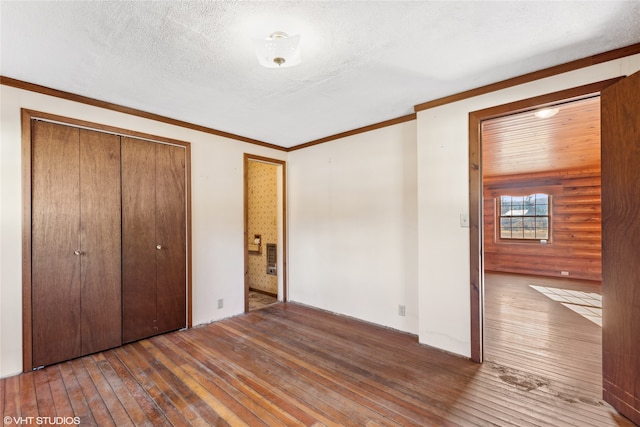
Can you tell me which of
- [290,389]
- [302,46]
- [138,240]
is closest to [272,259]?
[138,240]

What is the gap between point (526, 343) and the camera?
3.05m

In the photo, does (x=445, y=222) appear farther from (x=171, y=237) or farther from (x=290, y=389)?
(x=171, y=237)

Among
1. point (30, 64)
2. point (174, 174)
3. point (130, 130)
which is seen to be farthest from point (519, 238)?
point (30, 64)

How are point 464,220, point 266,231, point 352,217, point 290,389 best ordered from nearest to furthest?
1. point 290,389
2. point 464,220
3. point 352,217
4. point 266,231

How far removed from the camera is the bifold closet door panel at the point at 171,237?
3271 millimetres

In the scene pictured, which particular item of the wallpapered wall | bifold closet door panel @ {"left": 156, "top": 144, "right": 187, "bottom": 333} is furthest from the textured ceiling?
the wallpapered wall

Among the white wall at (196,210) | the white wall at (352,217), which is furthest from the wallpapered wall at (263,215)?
the white wall at (196,210)

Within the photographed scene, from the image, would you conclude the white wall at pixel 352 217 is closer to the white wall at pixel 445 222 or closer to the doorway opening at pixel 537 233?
the white wall at pixel 445 222

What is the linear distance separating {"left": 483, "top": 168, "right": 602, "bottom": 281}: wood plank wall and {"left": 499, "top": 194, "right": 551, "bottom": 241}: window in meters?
0.17

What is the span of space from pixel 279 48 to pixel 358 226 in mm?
2484

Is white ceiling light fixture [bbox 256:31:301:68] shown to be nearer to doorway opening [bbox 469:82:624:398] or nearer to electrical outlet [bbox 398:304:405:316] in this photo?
doorway opening [bbox 469:82:624:398]

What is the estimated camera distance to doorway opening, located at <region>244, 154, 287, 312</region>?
4.72 meters

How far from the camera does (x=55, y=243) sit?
261 cm

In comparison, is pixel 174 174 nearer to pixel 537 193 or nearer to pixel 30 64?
pixel 30 64
